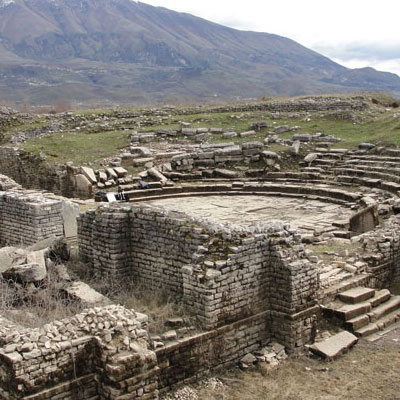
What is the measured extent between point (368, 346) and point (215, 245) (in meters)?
2.78

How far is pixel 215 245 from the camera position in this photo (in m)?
7.50

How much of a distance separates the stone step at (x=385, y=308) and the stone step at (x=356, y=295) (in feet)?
0.80

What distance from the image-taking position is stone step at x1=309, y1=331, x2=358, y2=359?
24.8ft

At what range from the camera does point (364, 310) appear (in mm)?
8695

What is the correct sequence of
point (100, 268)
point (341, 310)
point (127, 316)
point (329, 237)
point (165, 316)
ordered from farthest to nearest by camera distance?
1. point (329, 237)
2. point (100, 268)
3. point (341, 310)
4. point (165, 316)
5. point (127, 316)

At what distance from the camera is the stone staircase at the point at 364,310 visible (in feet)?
27.5

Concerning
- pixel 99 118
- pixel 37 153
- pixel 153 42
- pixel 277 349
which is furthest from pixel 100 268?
pixel 153 42

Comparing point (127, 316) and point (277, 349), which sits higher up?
point (127, 316)

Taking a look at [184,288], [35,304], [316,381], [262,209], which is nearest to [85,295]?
[35,304]

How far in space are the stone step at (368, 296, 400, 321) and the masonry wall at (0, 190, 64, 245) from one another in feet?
20.8

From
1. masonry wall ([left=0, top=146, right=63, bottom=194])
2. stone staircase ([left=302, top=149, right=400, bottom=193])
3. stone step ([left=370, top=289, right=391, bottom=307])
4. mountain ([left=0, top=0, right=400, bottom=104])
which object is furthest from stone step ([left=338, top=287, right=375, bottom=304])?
mountain ([left=0, top=0, right=400, bottom=104])

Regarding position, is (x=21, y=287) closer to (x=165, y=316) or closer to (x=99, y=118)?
(x=165, y=316)

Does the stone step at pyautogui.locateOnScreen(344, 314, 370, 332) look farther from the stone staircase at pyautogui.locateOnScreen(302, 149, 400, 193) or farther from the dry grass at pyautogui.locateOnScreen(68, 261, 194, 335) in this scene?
the stone staircase at pyautogui.locateOnScreen(302, 149, 400, 193)

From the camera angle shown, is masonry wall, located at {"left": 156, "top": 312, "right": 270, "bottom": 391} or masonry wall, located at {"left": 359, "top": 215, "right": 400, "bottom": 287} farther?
masonry wall, located at {"left": 359, "top": 215, "right": 400, "bottom": 287}
